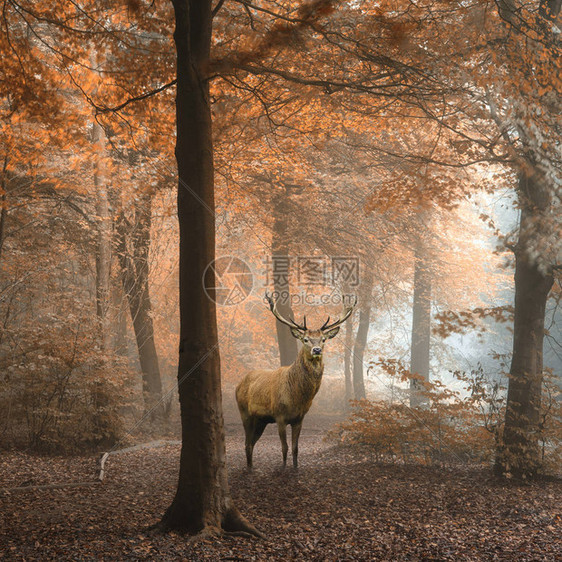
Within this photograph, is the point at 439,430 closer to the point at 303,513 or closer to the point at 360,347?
the point at 303,513

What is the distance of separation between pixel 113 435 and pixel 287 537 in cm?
694

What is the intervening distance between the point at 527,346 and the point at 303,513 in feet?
14.9

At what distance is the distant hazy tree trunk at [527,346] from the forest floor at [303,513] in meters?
0.44

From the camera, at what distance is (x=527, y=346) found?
834 cm

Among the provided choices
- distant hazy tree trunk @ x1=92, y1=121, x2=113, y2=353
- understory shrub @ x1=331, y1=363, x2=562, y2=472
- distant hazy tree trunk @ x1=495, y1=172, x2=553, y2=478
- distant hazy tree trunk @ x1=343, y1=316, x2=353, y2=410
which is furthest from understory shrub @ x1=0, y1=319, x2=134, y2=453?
distant hazy tree trunk @ x1=343, y1=316, x2=353, y2=410

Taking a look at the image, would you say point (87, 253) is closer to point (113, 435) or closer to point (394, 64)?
point (113, 435)

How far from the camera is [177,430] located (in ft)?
50.5

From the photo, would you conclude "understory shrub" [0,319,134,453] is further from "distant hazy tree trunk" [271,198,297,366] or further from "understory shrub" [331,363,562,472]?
"distant hazy tree trunk" [271,198,297,366]

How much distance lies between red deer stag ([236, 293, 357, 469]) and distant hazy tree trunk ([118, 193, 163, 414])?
17.6 feet

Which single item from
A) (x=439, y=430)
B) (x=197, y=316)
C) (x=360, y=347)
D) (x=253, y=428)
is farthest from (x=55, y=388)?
(x=360, y=347)

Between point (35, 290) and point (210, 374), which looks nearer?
point (210, 374)

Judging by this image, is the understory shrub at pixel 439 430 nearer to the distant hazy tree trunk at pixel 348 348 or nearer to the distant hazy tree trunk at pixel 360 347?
the distant hazy tree trunk at pixel 360 347

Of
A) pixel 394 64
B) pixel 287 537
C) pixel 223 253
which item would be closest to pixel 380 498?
pixel 287 537

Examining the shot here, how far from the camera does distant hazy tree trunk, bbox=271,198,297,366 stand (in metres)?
15.9
